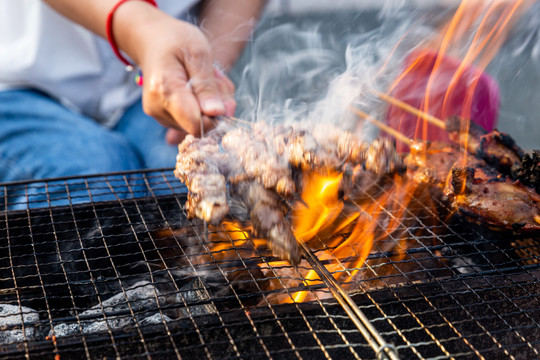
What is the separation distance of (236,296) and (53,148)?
86.6 inches

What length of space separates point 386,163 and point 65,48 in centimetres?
293

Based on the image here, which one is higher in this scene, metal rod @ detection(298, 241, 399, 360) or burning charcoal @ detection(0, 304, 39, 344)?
metal rod @ detection(298, 241, 399, 360)

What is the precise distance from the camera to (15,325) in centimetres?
195

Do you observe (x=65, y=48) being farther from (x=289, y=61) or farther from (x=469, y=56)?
(x=469, y=56)

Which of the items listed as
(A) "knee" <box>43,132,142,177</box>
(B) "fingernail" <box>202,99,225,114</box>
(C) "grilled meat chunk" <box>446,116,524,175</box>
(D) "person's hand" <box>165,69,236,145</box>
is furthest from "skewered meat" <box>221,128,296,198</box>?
(C) "grilled meat chunk" <box>446,116,524,175</box>

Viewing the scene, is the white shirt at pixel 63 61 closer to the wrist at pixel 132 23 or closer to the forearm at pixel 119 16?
the forearm at pixel 119 16

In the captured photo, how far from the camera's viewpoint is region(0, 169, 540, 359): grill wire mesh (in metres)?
1.91

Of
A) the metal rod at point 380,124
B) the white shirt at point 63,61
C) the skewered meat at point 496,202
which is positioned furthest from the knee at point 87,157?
the skewered meat at point 496,202

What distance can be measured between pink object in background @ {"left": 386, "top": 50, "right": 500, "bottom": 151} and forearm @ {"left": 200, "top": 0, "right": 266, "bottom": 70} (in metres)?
1.51

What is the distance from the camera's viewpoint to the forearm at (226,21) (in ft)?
14.3

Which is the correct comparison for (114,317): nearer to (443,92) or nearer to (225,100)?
(225,100)

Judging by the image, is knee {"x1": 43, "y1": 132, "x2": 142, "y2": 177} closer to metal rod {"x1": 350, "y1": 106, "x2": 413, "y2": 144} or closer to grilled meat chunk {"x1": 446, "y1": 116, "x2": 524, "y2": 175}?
metal rod {"x1": 350, "y1": 106, "x2": 413, "y2": 144}

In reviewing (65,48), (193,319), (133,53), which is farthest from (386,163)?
(65,48)

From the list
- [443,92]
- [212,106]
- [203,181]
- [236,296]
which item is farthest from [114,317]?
[443,92]
